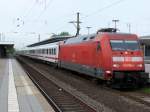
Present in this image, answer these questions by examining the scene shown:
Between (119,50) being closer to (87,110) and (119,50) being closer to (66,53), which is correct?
(87,110)

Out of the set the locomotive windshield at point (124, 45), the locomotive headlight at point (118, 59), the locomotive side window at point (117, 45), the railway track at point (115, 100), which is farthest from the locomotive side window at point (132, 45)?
the railway track at point (115, 100)

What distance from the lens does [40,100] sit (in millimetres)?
17125

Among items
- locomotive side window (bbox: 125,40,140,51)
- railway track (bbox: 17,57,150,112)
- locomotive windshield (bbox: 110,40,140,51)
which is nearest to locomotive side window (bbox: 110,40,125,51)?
locomotive windshield (bbox: 110,40,140,51)

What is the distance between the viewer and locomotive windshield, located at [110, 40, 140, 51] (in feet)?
69.9

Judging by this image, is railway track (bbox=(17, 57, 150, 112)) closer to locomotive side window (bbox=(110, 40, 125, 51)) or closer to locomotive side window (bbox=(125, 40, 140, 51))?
locomotive side window (bbox=(110, 40, 125, 51))

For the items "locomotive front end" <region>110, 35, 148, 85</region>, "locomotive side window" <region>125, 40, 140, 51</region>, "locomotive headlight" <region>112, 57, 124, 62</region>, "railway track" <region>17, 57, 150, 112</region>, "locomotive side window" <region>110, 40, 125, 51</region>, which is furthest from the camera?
"locomotive side window" <region>125, 40, 140, 51</region>

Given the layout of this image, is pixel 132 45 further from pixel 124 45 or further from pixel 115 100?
pixel 115 100

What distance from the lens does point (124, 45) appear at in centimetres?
2150

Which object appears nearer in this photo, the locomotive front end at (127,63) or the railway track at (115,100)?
the railway track at (115,100)

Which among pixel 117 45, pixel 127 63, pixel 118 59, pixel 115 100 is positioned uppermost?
pixel 117 45

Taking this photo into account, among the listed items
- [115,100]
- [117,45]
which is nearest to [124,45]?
[117,45]

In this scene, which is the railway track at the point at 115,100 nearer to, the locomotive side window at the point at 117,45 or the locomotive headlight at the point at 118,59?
the locomotive headlight at the point at 118,59

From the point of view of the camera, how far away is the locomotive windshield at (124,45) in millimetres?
21297

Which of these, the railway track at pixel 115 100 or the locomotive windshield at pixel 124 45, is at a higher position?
the locomotive windshield at pixel 124 45
